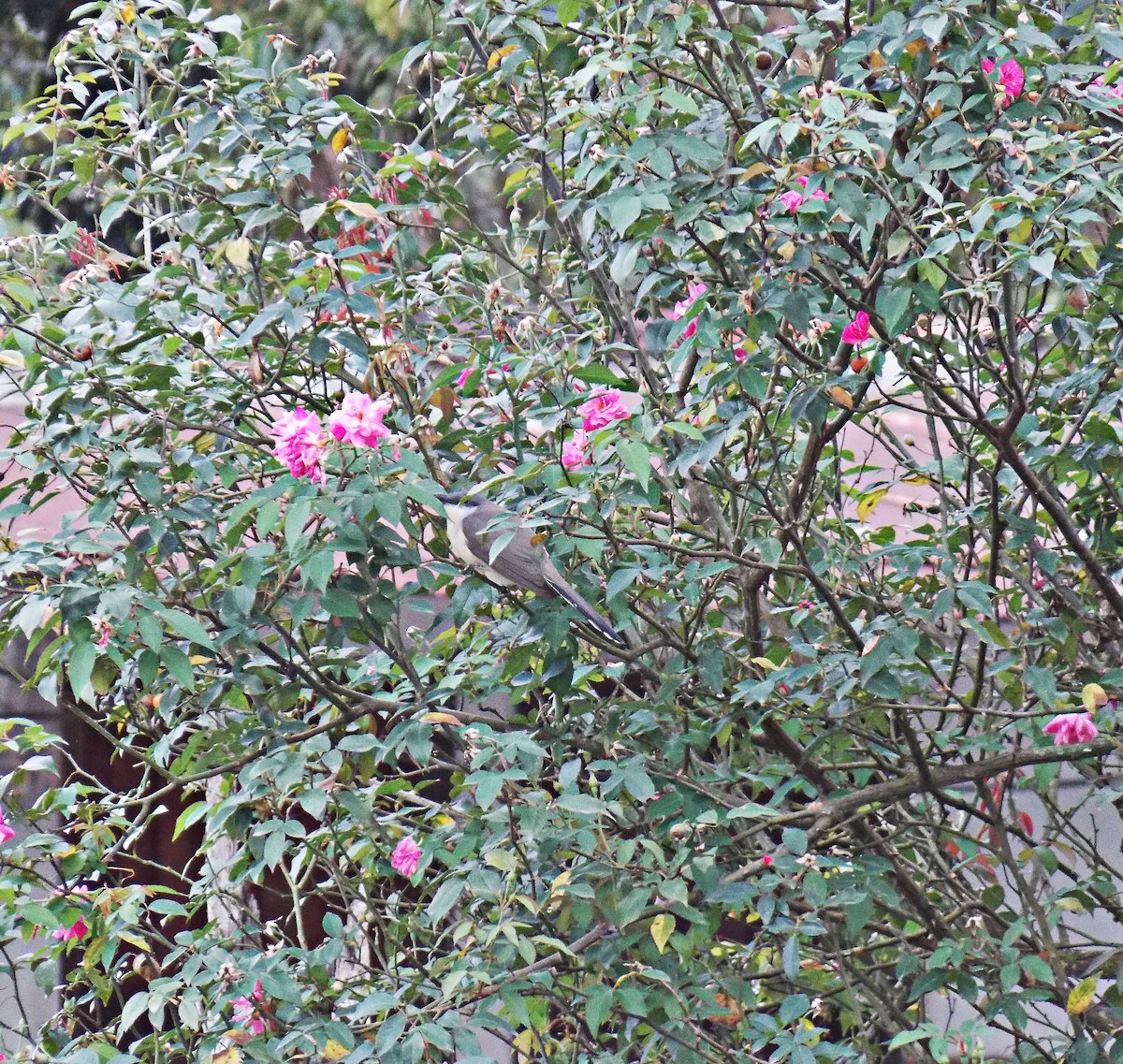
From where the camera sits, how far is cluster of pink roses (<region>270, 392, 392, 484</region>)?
202 centimetres

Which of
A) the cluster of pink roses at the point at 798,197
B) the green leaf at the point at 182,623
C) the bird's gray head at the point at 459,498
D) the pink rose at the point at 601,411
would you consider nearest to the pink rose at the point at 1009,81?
the cluster of pink roses at the point at 798,197

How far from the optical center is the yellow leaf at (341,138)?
249cm

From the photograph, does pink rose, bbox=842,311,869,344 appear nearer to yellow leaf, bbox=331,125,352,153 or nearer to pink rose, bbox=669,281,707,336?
pink rose, bbox=669,281,707,336

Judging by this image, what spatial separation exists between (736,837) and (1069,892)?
70cm

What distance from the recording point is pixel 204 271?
278 centimetres

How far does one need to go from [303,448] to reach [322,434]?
0.12ft

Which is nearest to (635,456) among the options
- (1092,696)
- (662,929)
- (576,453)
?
(576,453)

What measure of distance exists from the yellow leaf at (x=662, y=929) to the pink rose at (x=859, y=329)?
3.27ft

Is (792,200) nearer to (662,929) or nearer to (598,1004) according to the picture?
(662,929)

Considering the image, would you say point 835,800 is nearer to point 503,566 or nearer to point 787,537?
point 787,537

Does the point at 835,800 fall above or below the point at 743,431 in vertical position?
below

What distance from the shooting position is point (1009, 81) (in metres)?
2.22

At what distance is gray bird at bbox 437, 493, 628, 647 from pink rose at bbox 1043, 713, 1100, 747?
0.82 m

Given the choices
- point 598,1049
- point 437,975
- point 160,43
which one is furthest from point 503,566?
point 160,43
